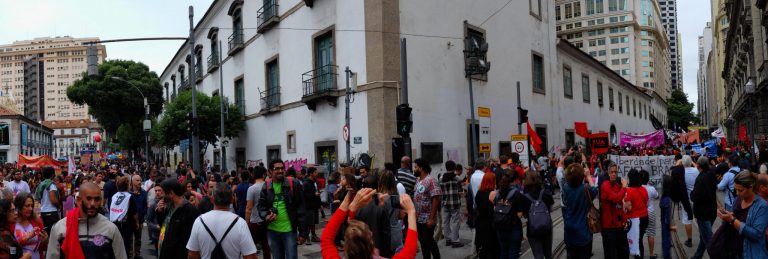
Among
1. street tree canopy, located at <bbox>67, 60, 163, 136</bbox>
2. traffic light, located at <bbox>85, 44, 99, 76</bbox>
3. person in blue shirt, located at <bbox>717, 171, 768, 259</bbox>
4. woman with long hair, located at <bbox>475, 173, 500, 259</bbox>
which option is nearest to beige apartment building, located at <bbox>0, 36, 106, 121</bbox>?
street tree canopy, located at <bbox>67, 60, 163, 136</bbox>

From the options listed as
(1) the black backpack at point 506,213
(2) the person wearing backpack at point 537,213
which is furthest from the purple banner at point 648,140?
(1) the black backpack at point 506,213

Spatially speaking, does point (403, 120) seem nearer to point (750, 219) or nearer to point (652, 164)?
point (652, 164)

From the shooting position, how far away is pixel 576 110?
3039cm

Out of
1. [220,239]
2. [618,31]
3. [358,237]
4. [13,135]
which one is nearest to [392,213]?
[220,239]

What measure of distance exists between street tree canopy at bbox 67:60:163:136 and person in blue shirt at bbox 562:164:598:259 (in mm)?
42483

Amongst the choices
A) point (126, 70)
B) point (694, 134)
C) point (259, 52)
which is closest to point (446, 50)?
point (259, 52)

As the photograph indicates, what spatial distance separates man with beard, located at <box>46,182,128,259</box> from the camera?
4.41 m

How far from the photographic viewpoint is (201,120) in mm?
25031

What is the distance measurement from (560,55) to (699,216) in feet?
72.1

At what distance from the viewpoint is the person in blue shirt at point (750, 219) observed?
4.71 meters

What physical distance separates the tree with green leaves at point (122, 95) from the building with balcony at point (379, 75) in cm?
2008

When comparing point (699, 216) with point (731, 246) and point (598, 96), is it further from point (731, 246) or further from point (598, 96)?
point (598, 96)

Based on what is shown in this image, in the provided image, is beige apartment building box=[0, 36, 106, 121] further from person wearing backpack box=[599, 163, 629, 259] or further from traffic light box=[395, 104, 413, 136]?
person wearing backpack box=[599, 163, 629, 259]

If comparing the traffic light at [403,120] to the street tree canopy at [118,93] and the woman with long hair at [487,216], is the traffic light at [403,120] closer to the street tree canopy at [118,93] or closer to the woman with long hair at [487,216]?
the woman with long hair at [487,216]
